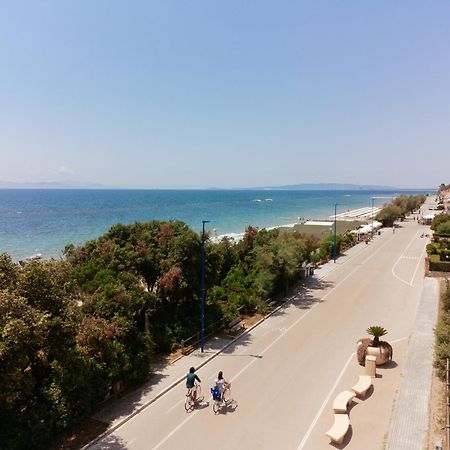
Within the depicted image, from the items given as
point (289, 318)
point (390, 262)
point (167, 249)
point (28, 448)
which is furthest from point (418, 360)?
point (390, 262)

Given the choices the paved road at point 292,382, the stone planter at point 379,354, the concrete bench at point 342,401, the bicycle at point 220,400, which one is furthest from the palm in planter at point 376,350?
the bicycle at point 220,400

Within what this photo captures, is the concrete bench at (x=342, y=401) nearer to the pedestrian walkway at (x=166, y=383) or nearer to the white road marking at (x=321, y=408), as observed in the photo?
the white road marking at (x=321, y=408)

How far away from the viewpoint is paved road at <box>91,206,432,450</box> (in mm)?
12344

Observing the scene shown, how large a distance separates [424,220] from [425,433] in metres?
76.8

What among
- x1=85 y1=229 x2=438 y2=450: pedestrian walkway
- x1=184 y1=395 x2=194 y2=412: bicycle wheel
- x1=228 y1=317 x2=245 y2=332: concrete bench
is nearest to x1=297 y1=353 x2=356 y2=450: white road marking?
x1=85 y1=229 x2=438 y2=450: pedestrian walkway

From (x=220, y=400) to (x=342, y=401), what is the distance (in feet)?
14.3

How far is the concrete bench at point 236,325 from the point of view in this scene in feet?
72.9

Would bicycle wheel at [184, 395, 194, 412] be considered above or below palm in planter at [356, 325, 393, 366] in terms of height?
below

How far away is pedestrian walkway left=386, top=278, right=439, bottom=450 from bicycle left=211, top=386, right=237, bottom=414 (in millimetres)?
5570

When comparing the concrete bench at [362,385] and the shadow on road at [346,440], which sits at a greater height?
the concrete bench at [362,385]

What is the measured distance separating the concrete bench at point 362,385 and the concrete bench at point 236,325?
27.0ft

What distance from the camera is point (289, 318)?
80.5ft

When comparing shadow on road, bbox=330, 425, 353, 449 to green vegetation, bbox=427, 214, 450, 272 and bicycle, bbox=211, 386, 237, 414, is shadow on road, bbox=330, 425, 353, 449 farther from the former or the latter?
green vegetation, bbox=427, 214, 450, 272

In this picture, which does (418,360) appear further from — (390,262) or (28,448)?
(390,262)
